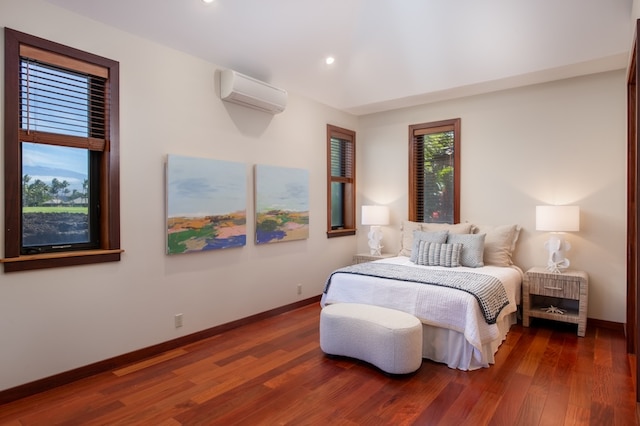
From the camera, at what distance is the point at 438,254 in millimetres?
4133

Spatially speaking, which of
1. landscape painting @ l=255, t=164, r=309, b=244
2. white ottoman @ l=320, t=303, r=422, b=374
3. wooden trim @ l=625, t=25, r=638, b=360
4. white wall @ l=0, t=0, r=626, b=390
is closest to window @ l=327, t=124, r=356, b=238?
white wall @ l=0, t=0, r=626, b=390

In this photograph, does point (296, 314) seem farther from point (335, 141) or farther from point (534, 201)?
point (534, 201)

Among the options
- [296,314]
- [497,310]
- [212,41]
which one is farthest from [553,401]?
[212,41]

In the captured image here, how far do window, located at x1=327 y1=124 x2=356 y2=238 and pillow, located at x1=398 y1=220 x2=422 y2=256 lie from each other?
94 centimetres

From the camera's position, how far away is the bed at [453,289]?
9.73 feet

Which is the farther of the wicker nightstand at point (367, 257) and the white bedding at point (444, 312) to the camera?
the wicker nightstand at point (367, 257)

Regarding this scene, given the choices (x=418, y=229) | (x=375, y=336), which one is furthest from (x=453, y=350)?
(x=418, y=229)

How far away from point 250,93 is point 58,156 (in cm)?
A: 180

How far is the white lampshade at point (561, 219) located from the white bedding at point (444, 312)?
780 millimetres

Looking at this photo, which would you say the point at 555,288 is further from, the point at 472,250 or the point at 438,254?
the point at 438,254

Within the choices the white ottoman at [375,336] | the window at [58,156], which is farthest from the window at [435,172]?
the window at [58,156]

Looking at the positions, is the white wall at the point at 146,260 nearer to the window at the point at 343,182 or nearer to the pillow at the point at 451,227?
the window at the point at 343,182

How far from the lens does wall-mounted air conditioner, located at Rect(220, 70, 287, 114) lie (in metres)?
3.71

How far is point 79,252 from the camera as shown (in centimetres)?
283
